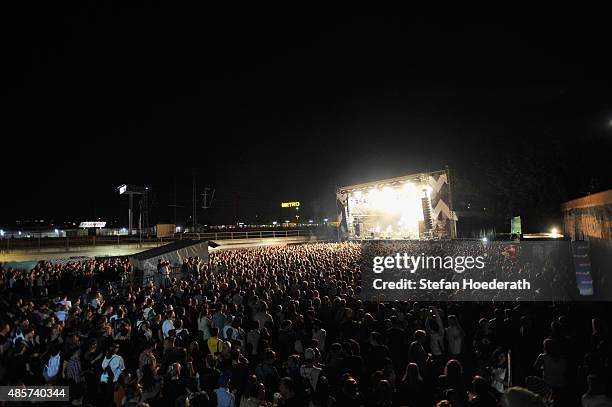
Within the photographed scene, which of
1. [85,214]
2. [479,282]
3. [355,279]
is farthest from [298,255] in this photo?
[85,214]

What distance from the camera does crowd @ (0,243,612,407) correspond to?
4.00 meters

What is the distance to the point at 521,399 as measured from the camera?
2.62m

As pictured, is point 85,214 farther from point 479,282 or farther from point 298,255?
point 479,282

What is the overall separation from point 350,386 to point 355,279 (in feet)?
20.4

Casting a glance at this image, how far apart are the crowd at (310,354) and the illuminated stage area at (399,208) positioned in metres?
12.3

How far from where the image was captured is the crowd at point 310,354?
4.00 metres

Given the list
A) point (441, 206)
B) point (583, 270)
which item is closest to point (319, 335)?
point (583, 270)

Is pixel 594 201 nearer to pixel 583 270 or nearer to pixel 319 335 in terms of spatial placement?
pixel 583 270

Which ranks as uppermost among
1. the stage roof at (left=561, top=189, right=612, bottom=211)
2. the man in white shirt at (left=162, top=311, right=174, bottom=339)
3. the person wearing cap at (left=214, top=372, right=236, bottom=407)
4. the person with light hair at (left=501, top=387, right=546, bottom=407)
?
the stage roof at (left=561, top=189, right=612, bottom=211)

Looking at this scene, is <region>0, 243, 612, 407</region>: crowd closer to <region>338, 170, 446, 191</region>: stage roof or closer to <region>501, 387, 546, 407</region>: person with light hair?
<region>501, 387, 546, 407</region>: person with light hair

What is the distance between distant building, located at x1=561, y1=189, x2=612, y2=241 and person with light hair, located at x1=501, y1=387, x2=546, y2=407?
35.8 feet

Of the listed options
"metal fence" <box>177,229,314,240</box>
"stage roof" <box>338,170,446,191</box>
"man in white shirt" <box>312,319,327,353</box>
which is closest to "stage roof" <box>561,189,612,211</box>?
"stage roof" <box>338,170,446,191</box>

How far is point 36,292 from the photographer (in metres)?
12.3

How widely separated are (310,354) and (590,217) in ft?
42.5
